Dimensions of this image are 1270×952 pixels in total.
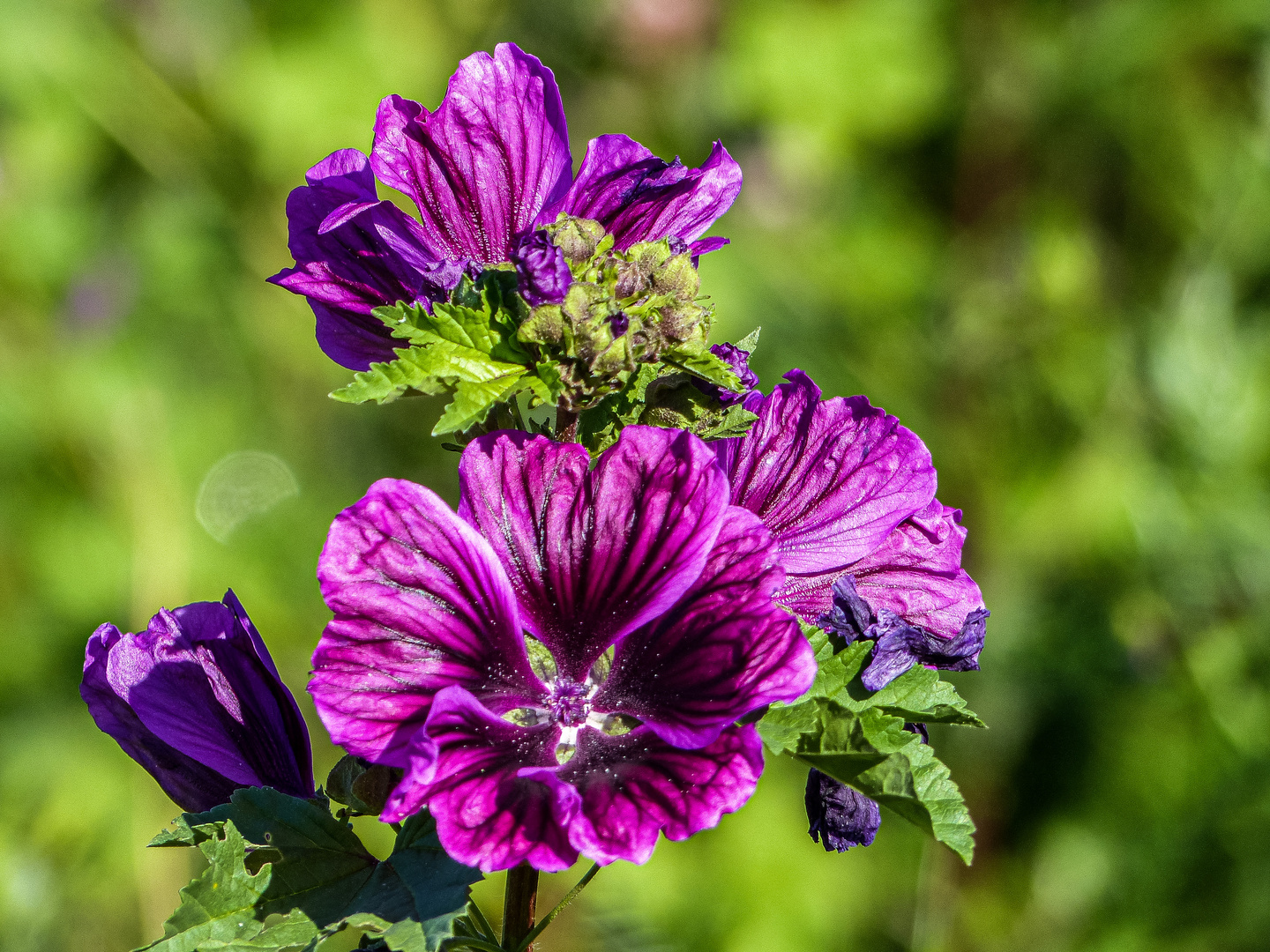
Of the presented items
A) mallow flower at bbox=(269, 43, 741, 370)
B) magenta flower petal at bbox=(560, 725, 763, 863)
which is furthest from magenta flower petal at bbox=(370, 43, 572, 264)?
magenta flower petal at bbox=(560, 725, 763, 863)

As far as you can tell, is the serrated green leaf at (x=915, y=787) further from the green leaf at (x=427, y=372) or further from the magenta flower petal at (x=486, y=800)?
the green leaf at (x=427, y=372)

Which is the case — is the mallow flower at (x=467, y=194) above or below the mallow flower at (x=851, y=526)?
above

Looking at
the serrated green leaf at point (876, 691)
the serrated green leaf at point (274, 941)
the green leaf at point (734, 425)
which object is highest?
the green leaf at point (734, 425)

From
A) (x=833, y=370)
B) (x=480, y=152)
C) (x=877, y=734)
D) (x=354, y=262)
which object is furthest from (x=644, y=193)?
(x=833, y=370)

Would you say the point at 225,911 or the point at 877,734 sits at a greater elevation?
the point at 877,734

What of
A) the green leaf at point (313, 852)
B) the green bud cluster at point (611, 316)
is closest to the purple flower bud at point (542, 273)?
the green bud cluster at point (611, 316)

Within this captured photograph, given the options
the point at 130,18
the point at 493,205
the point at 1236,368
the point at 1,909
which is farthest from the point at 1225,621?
the point at 130,18

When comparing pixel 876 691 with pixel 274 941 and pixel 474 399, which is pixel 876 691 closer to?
pixel 474 399
